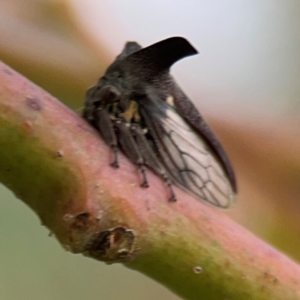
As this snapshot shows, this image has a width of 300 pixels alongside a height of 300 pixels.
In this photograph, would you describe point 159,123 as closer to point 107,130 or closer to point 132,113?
point 132,113

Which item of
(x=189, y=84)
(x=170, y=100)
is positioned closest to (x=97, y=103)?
(x=170, y=100)

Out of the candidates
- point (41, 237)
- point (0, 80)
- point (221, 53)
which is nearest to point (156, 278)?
point (0, 80)

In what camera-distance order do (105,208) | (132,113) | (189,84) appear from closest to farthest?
(105,208)
(132,113)
(189,84)

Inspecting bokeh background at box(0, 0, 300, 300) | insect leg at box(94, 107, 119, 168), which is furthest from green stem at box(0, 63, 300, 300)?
bokeh background at box(0, 0, 300, 300)

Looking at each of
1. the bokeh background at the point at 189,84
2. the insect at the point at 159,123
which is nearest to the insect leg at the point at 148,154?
the insect at the point at 159,123

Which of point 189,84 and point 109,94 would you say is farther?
point 189,84

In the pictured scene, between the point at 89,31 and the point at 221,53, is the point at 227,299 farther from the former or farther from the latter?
the point at 221,53
